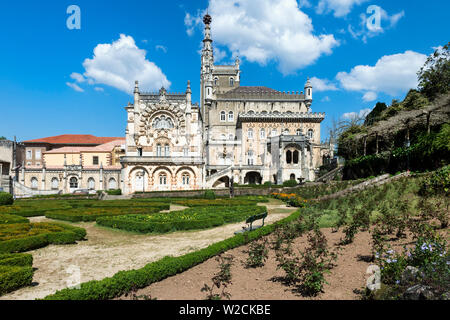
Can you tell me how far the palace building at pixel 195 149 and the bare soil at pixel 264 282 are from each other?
3061 centimetres

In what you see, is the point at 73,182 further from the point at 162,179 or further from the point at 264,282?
the point at 264,282

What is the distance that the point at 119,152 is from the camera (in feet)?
165

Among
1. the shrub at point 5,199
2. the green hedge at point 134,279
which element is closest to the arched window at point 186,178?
the shrub at point 5,199

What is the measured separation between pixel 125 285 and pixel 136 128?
39.2 metres

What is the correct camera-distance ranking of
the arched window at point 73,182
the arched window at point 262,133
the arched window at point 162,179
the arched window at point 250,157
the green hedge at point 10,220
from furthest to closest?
the arched window at point 262,133
the arched window at point 250,157
the arched window at point 73,182
the arched window at point 162,179
the green hedge at point 10,220

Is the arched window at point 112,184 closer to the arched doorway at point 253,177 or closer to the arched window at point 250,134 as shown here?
the arched doorway at point 253,177

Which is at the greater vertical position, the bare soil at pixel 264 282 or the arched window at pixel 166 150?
the arched window at pixel 166 150

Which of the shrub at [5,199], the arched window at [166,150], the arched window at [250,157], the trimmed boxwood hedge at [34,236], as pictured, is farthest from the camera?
the arched window at [250,157]

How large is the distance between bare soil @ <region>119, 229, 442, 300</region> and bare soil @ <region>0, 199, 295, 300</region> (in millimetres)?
1811

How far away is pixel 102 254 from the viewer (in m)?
9.55

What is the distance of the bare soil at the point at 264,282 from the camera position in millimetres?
5949

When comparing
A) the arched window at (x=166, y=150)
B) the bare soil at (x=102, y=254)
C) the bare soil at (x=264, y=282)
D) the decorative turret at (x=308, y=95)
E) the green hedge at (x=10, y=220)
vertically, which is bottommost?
the bare soil at (x=102, y=254)
